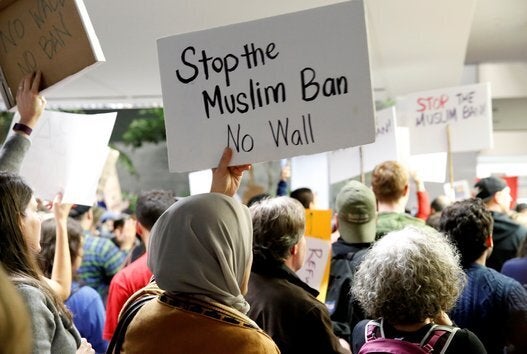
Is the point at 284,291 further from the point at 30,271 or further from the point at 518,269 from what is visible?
the point at 518,269

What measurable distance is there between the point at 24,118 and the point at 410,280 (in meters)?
1.32

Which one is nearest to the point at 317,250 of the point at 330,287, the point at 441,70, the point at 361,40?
the point at 330,287

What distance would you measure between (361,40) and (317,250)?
178 centimetres

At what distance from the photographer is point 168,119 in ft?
7.31

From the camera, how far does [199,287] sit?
1.88 meters

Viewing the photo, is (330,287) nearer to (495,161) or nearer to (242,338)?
(242,338)

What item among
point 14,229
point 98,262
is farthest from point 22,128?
point 98,262

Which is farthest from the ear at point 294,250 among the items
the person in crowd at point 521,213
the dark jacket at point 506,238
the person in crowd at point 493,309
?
the person in crowd at point 521,213

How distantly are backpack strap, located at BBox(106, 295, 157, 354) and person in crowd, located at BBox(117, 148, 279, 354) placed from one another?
0.03m

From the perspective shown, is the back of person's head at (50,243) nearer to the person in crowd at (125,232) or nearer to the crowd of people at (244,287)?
the crowd of people at (244,287)

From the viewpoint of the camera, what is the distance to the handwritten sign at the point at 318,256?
3.66 metres

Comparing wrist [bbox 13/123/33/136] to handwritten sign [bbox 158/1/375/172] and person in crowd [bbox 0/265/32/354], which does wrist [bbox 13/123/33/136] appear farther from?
person in crowd [bbox 0/265/32/354]

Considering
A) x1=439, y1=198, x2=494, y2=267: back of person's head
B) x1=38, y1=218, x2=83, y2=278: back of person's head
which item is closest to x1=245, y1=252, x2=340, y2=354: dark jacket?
x1=439, y1=198, x2=494, y2=267: back of person's head

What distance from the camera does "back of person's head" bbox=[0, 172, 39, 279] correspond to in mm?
2094
